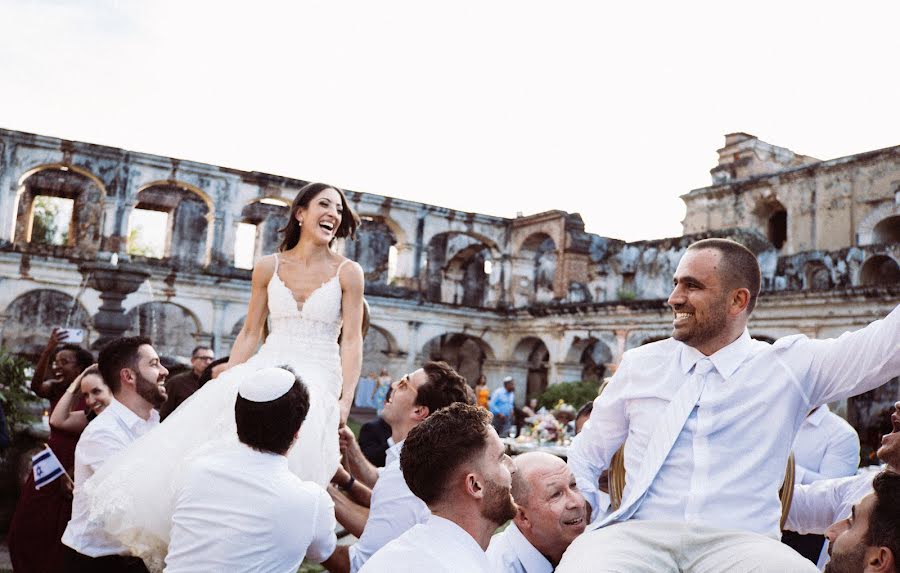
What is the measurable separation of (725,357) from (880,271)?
1167 inches

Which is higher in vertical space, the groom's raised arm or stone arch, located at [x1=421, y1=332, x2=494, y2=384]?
the groom's raised arm

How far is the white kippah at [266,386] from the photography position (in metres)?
3.34

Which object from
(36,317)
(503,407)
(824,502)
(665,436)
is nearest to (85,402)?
(665,436)

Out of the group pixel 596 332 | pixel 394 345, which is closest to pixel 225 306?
pixel 394 345

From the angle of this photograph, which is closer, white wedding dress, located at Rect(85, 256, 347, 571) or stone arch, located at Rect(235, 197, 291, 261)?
white wedding dress, located at Rect(85, 256, 347, 571)

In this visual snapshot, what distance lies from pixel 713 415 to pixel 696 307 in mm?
400

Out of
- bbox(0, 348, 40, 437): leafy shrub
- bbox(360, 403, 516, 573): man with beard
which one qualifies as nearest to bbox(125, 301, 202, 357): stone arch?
bbox(0, 348, 40, 437): leafy shrub

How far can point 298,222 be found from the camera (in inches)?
194

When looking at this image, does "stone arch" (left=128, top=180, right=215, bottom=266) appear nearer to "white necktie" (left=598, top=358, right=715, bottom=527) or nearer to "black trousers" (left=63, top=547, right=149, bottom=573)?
"black trousers" (left=63, top=547, right=149, bottom=573)

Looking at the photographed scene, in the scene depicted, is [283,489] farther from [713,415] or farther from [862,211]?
[862,211]

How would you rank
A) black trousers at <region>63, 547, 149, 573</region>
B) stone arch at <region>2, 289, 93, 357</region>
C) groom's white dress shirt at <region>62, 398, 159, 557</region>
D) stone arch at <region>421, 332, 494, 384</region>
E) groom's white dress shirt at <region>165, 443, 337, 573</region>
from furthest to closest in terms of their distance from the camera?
stone arch at <region>421, 332, 494, 384</region>, stone arch at <region>2, 289, 93, 357</region>, black trousers at <region>63, 547, 149, 573</region>, groom's white dress shirt at <region>62, 398, 159, 557</region>, groom's white dress shirt at <region>165, 443, 337, 573</region>

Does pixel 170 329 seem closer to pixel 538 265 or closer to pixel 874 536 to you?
pixel 538 265

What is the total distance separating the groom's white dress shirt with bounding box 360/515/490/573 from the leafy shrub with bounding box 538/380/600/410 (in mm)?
19413

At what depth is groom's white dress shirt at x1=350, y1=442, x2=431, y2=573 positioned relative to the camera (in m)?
3.61
